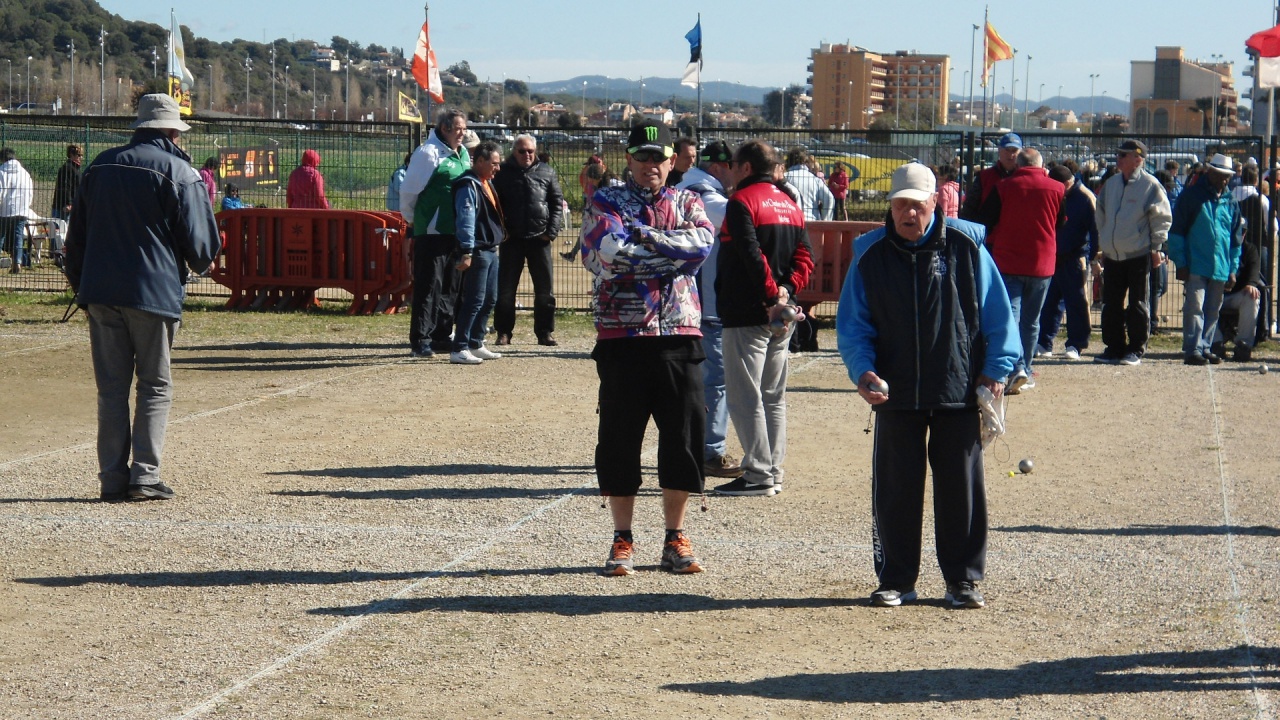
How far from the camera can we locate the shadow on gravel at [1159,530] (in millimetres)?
7426

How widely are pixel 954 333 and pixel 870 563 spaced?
1.42 metres

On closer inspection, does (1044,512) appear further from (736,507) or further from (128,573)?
(128,573)

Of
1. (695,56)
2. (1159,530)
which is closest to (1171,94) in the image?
(695,56)

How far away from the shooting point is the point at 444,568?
666 cm

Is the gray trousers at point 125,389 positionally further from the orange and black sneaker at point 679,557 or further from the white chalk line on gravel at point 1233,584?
the white chalk line on gravel at point 1233,584

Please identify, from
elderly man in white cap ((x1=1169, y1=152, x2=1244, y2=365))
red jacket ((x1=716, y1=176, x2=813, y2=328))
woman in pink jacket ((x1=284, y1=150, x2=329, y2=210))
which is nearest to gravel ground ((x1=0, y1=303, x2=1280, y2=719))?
red jacket ((x1=716, y1=176, x2=813, y2=328))

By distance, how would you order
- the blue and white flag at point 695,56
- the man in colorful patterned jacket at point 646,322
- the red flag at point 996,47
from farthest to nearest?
1. the red flag at point 996,47
2. the blue and white flag at point 695,56
3. the man in colorful patterned jacket at point 646,322

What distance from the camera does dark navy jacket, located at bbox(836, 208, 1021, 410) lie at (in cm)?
589

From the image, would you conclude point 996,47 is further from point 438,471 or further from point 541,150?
point 438,471

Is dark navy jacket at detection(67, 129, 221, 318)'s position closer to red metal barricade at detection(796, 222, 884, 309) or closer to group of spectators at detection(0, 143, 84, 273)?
red metal barricade at detection(796, 222, 884, 309)

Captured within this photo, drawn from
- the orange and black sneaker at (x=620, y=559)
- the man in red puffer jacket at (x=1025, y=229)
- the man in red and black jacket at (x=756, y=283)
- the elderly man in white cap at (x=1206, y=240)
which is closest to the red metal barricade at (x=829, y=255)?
the elderly man in white cap at (x=1206, y=240)

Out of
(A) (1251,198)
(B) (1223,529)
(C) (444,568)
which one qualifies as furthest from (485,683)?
(A) (1251,198)

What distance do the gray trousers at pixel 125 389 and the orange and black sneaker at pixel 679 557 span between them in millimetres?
3044

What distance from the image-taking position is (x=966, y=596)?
19.7 feet
